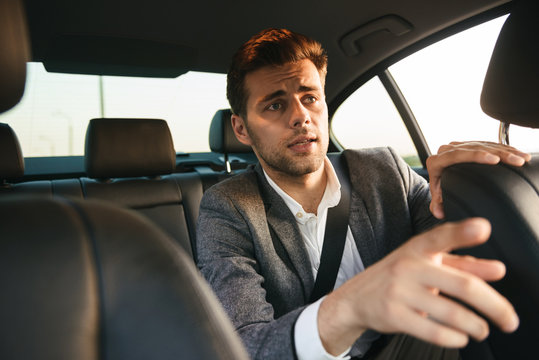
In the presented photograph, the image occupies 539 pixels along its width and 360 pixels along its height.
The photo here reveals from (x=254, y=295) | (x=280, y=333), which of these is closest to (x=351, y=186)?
(x=254, y=295)

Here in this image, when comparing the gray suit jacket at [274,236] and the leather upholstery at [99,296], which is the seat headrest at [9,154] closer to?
the gray suit jacket at [274,236]

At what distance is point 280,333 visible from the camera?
76 centimetres

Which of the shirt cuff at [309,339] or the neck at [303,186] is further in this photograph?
the neck at [303,186]

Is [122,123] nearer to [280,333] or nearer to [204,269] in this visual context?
[204,269]

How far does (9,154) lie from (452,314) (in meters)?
2.08

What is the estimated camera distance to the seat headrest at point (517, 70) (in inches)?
32.6

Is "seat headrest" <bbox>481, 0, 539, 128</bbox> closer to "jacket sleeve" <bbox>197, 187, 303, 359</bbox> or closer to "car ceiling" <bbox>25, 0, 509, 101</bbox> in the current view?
"jacket sleeve" <bbox>197, 187, 303, 359</bbox>

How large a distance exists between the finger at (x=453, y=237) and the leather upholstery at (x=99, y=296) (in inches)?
10.6

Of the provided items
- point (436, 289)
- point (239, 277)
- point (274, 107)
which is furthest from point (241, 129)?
point (436, 289)

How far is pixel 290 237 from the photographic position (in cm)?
117

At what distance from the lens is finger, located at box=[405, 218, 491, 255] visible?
0.43m

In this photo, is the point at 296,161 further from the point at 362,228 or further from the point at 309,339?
the point at 309,339

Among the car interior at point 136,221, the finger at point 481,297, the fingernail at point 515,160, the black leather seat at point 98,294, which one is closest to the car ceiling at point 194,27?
the car interior at point 136,221

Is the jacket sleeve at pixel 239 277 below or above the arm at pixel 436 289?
below
